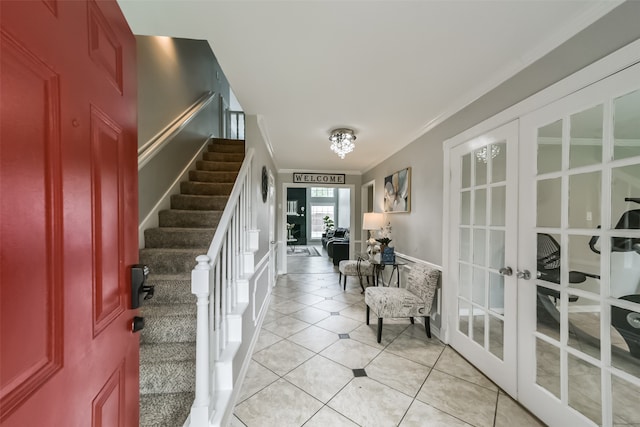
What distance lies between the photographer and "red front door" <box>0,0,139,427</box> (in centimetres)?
44

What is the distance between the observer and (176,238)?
8.04ft

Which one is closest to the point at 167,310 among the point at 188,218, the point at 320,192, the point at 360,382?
the point at 188,218

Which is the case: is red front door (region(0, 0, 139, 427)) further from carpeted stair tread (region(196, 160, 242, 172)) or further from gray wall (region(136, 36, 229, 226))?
carpeted stair tread (region(196, 160, 242, 172))

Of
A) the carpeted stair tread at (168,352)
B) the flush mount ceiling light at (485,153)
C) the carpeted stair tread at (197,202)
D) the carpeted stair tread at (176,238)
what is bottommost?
the carpeted stair tread at (168,352)

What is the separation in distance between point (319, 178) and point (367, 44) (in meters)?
4.07

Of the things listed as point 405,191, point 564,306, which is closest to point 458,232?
point 564,306

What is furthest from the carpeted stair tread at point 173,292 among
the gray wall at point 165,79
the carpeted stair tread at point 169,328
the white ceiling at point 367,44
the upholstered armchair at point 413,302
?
the upholstered armchair at point 413,302

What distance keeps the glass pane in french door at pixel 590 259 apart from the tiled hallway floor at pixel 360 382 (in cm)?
49

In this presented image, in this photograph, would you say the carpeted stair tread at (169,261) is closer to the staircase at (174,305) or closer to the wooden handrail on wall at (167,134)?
the staircase at (174,305)

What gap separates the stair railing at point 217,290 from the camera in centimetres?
128

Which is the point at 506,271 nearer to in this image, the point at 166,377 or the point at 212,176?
the point at 166,377

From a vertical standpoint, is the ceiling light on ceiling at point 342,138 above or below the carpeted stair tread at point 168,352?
above

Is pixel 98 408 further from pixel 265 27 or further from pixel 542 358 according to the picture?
pixel 542 358

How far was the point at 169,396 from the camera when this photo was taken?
1563 mm
